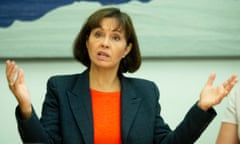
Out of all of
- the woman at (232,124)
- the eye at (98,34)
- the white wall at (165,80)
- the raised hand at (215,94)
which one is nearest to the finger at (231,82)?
the raised hand at (215,94)

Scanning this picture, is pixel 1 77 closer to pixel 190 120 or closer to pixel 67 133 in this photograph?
pixel 67 133

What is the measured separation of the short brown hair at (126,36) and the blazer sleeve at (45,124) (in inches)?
7.0

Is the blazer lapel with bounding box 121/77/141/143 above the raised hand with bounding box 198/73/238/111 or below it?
below

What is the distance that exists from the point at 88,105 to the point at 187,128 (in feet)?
1.26

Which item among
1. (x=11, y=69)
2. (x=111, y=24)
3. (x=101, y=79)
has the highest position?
(x=111, y=24)

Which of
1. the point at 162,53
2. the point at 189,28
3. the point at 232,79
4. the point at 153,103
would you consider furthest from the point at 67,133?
the point at 189,28

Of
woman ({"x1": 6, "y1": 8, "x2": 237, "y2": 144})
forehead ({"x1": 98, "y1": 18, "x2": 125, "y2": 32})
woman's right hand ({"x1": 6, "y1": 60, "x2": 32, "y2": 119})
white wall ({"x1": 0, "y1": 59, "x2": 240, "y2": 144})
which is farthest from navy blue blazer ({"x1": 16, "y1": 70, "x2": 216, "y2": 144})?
white wall ({"x1": 0, "y1": 59, "x2": 240, "y2": 144})

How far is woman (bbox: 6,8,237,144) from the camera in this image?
148 centimetres

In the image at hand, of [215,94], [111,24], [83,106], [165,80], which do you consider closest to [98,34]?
[111,24]

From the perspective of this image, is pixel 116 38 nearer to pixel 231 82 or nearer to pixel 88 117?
pixel 88 117

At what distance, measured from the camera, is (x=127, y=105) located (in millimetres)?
1558

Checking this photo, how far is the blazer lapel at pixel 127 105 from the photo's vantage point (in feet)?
Result: 4.96

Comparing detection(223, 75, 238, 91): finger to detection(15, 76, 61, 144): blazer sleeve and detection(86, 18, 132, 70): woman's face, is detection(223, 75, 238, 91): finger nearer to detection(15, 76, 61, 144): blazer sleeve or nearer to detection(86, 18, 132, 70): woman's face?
detection(86, 18, 132, 70): woman's face

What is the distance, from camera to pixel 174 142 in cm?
148
